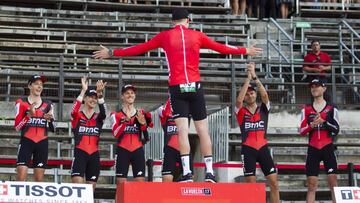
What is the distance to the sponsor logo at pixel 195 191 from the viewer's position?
9.16 metres

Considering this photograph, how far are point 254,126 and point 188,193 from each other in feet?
9.61

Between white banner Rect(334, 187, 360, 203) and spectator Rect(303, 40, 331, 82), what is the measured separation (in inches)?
270

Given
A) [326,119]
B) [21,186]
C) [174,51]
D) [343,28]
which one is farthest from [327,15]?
[21,186]

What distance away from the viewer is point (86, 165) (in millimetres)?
11812

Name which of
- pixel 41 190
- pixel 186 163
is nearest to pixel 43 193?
pixel 41 190

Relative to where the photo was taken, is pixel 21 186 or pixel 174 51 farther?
pixel 174 51

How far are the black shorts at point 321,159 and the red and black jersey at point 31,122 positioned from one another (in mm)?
3701

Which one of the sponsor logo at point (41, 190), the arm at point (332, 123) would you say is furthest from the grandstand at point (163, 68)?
the sponsor logo at point (41, 190)

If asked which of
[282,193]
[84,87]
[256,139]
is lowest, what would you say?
[282,193]

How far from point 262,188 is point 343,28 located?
11747 millimetres

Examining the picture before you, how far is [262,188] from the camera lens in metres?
9.42

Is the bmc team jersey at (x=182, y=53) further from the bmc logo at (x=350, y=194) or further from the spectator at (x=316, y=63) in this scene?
the spectator at (x=316, y=63)

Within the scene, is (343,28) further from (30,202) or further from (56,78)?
(30,202)

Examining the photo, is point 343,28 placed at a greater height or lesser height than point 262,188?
greater
